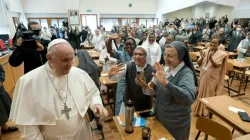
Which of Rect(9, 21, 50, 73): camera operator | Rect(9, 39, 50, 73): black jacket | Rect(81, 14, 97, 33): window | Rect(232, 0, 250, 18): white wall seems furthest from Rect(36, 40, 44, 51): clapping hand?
Rect(232, 0, 250, 18): white wall

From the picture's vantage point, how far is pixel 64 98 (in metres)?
1.29

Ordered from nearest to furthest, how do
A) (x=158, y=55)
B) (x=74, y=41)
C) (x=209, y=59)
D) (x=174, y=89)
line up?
1. (x=174, y=89)
2. (x=209, y=59)
3. (x=158, y=55)
4. (x=74, y=41)

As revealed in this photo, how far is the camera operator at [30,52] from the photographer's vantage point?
200cm

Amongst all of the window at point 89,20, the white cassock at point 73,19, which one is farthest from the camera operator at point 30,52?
the window at point 89,20

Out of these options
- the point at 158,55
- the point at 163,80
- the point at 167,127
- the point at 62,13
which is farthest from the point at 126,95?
the point at 62,13

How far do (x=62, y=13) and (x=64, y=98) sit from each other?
44.2 ft

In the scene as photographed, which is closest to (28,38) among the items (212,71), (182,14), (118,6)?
(212,71)

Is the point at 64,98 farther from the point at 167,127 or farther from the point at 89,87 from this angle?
the point at 167,127

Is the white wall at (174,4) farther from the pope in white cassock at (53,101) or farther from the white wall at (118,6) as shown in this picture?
the pope in white cassock at (53,101)

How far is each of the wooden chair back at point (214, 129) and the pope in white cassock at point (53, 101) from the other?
122cm

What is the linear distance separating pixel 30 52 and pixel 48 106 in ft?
4.30

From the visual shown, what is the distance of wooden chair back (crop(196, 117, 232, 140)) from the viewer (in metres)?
1.52

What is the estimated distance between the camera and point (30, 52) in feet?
6.90

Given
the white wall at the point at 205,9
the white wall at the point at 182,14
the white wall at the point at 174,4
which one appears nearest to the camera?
the white wall at the point at 174,4
